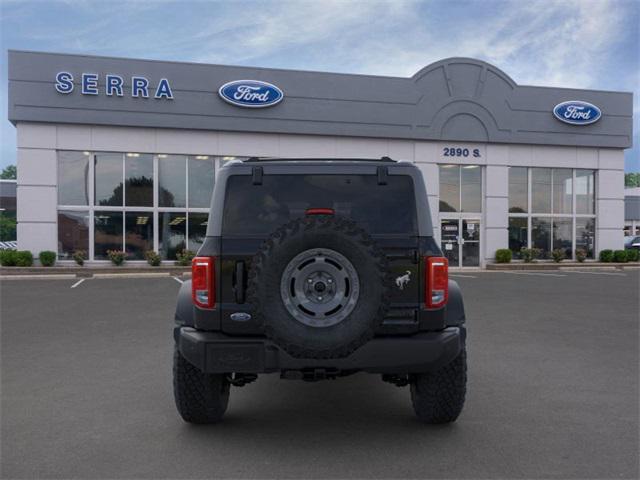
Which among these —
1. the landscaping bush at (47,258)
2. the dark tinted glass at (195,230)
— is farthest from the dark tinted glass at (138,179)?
the landscaping bush at (47,258)

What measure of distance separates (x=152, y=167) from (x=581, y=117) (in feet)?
67.4

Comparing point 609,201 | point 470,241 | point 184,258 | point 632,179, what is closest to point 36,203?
point 184,258

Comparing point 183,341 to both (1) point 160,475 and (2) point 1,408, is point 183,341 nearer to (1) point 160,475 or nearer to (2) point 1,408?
(1) point 160,475

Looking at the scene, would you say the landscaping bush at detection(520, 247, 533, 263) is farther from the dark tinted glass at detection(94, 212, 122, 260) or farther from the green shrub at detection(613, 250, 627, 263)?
the dark tinted glass at detection(94, 212, 122, 260)

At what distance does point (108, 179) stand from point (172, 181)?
2.55 m

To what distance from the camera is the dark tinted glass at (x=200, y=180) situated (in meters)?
22.0

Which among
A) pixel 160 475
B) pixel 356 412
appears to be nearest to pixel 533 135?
pixel 356 412

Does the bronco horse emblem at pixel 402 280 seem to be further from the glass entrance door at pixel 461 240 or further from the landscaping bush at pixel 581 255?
the landscaping bush at pixel 581 255

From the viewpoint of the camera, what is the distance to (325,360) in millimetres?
3371

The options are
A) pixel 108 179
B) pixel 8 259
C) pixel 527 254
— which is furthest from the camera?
pixel 527 254

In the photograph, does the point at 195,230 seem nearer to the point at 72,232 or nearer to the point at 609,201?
the point at 72,232

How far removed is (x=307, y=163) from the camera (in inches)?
155

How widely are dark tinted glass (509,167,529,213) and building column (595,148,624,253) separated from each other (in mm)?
4097

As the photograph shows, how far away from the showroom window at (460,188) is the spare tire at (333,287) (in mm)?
21771
